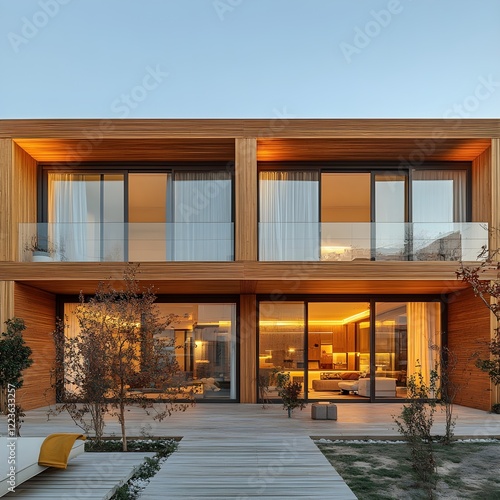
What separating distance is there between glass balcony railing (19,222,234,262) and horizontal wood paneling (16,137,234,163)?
1.92m

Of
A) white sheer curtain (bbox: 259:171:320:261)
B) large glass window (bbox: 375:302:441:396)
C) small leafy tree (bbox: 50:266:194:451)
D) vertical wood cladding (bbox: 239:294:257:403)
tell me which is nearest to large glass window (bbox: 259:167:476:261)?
white sheer curtain (bbox: 259:171:320:261)

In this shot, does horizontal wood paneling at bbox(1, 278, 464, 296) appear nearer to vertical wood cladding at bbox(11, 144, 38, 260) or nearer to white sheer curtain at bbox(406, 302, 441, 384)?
white sheer curtain at bbox(406, 302, 441, 384)

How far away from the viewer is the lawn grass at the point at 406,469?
6.08 metres

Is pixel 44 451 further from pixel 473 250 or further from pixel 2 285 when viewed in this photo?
pixel 473 250

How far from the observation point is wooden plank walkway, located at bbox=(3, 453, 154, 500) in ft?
18.6

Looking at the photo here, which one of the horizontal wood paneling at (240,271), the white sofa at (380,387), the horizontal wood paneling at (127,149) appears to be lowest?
the white sofa at (380,387)

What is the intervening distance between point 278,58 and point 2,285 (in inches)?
400

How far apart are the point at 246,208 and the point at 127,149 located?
3.39 metres

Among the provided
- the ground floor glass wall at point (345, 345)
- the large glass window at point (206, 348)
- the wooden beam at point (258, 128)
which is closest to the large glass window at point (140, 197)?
the wooden beam at point (258, 128)

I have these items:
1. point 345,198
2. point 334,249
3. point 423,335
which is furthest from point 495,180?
point 423,335

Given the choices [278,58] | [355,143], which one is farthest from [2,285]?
[278,58]

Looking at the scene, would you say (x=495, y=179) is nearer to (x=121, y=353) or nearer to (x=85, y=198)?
(x=121, y=353)

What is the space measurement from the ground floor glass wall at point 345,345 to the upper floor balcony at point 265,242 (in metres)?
2.32

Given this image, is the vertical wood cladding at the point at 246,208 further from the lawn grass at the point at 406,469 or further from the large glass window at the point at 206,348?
the lawn grass at the point at 406,469
